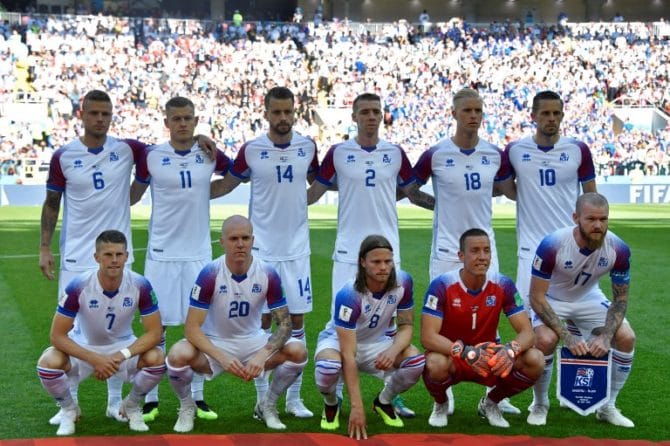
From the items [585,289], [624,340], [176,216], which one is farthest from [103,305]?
[624,340]

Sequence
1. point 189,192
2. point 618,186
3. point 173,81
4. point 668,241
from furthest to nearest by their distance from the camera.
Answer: point 173,81 → point 618,186 → point 668,241 → point 189,192

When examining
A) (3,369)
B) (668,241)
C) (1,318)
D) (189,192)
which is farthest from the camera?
(668,241)

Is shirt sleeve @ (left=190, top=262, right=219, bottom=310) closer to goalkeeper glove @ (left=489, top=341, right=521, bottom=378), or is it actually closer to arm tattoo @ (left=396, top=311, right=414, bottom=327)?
arm tattoo @ (left=396, top=311, right=414, bottom=327)

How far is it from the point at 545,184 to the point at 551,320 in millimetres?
1181

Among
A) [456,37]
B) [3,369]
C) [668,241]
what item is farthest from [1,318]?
[456,37]

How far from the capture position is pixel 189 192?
6.79 metres

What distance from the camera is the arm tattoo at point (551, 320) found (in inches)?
243

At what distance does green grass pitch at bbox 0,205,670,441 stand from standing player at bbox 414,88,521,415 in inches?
41.9

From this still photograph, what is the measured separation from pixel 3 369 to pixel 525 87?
29958 millimetres

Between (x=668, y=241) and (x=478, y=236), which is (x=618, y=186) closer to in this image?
(x=668, y=241)

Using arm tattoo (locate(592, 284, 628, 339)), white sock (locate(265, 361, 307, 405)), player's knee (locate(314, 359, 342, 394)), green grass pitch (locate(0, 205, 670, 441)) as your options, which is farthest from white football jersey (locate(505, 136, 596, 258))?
white sock (locate(265, 361, 307, 405))

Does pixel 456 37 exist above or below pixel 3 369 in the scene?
above

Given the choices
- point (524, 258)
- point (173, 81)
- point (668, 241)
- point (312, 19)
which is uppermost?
point (312, 19)

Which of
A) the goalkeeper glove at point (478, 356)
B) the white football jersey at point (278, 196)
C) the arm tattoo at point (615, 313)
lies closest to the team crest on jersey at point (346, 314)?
the goalkeeper glove at point (478, 356)
